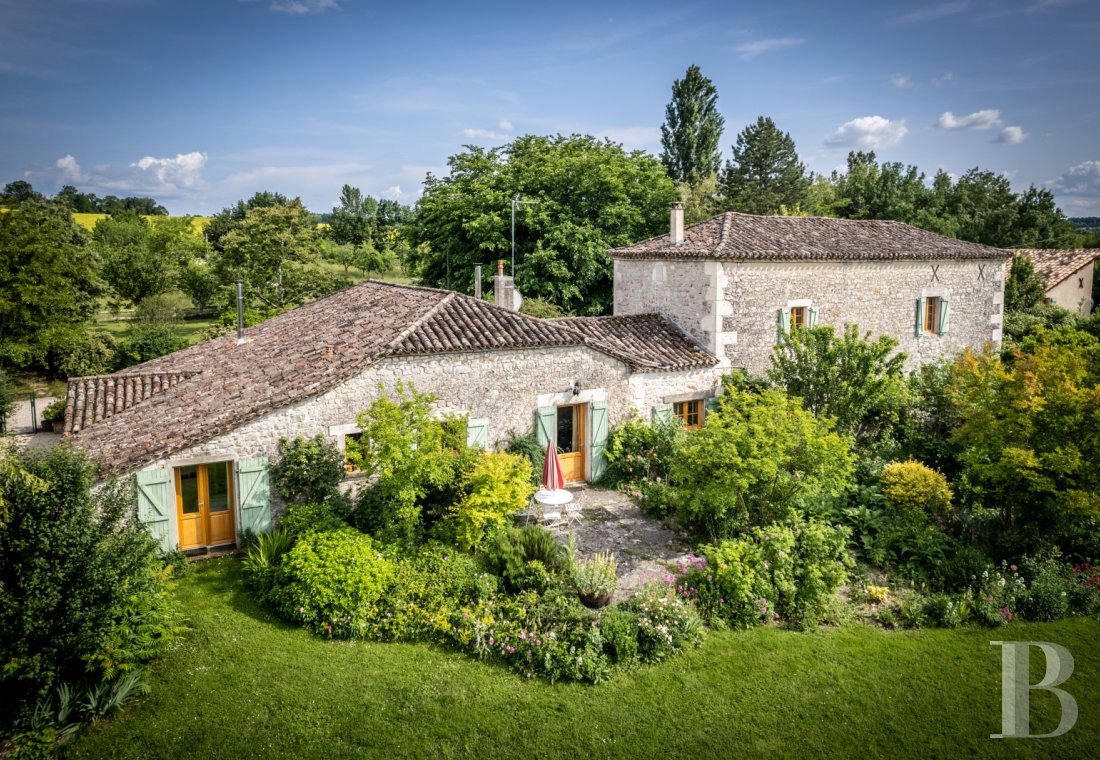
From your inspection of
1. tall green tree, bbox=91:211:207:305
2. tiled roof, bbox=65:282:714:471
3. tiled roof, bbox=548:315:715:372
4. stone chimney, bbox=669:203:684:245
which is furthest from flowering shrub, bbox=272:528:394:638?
tall green tree, bbox=91:211:207:305

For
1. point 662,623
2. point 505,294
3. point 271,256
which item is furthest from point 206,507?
point 271,256

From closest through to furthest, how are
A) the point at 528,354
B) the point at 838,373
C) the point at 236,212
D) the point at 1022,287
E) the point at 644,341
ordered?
the point at 528,354
the point at 838,373
the point at 644,341
the point at 1022,287
the point at 236,212

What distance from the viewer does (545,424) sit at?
600 inches

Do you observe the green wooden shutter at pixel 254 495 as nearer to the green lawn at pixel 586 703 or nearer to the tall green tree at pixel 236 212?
the green lawn at pixel 586 703

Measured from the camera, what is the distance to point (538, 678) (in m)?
9.23

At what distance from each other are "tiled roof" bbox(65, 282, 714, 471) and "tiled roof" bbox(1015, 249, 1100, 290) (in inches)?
909

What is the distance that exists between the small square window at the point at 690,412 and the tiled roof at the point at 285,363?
1199 mm

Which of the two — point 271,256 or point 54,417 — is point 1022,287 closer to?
point 54,417

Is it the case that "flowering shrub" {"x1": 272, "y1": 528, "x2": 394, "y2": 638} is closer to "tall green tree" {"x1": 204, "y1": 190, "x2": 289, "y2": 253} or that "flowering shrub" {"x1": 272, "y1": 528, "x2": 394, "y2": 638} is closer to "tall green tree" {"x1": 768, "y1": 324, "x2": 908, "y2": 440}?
"tall green tree" {"x1": 768, "y1": 324, "x2": 908, "y2": 440}

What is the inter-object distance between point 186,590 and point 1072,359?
607 inches

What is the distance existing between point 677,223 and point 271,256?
2966 cm

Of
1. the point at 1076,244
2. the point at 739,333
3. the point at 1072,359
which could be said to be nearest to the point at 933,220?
the point at 1076,244

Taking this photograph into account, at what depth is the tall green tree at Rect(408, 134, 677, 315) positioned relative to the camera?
91.5 ft

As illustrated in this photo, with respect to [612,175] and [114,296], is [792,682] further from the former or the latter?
[114,296]
